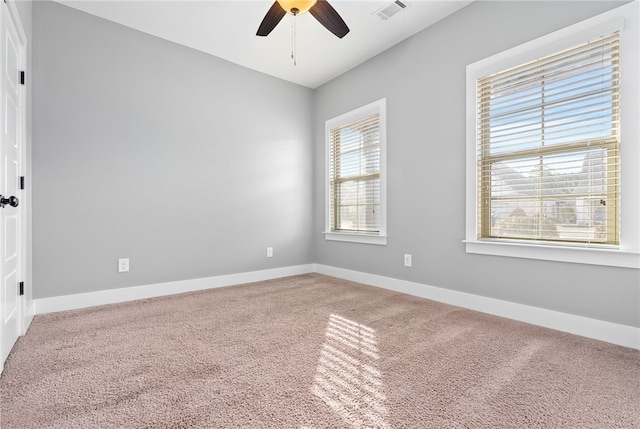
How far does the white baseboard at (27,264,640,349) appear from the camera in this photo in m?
2.03

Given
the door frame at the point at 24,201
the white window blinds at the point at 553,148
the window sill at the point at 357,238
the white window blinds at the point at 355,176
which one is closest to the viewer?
the white window blinds at the point at 553,148

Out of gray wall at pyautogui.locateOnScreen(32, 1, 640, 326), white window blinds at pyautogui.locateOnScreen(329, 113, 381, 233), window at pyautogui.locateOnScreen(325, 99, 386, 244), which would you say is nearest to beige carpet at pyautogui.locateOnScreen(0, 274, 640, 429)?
gray wall at pyautogui.locateOnScreen(32, 1, 640, 326)

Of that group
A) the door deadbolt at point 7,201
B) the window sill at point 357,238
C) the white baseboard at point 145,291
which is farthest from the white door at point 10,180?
the window sill at point 357,238

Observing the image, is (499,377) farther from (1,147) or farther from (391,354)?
(1,147)

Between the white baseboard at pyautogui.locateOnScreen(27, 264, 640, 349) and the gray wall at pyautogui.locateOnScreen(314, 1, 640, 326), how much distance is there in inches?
2.2

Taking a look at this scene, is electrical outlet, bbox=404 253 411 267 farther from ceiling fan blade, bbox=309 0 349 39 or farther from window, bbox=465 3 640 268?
ceiling fan blade, bbox=309 0 349 39

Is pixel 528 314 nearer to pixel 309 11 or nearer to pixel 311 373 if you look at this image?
pixel 311 373

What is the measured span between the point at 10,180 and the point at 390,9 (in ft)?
10.3

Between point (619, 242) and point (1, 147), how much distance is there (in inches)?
144

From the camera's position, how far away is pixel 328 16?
2.16 m

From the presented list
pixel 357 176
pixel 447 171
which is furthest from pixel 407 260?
pixel 357 176

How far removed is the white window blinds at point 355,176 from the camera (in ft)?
12.2

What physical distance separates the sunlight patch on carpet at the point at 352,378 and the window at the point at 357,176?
160 cm

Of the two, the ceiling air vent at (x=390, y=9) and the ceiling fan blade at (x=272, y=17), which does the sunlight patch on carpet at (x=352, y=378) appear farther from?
the ceiling air vent at (x=390, y=9)
